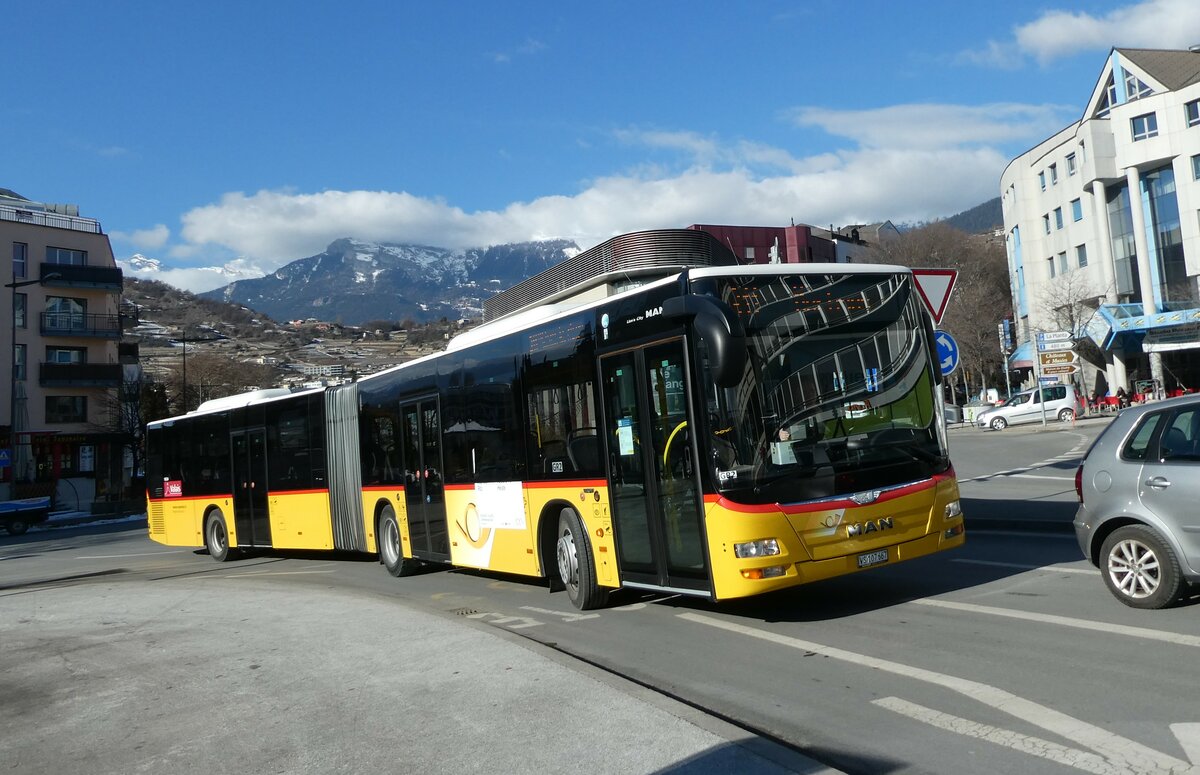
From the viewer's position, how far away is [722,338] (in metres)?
7.78

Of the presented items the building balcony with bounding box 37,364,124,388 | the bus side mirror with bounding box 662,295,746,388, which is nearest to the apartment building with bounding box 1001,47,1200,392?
the bus side mirror with bounding box 662,295,746,388

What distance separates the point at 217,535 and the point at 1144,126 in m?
54.6

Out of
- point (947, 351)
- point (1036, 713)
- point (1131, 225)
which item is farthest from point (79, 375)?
point (1036, 713)

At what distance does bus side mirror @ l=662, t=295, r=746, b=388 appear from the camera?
25.4 ft

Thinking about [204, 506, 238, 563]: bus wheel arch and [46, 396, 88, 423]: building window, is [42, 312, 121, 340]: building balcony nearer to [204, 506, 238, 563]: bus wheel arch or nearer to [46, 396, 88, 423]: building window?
[46, 396, 88, 423]: building window

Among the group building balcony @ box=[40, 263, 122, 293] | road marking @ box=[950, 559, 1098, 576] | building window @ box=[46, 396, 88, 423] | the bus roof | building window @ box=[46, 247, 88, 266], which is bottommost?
road marking @ box=[950, 559, 1098, 576]

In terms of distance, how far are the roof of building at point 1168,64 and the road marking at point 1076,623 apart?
5585cm

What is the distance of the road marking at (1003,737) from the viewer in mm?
4742

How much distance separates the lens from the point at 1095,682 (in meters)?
6.08

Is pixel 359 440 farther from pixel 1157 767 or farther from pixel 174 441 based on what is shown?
pixel 1157 767

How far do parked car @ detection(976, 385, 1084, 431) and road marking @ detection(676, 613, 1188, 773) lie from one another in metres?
43.0

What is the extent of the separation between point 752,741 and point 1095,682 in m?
2.44

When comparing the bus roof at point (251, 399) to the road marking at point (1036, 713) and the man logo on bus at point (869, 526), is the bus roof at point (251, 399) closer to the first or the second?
the man logo on bus at point (869, 526)

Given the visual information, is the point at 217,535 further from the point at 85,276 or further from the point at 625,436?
the point at 85,276
